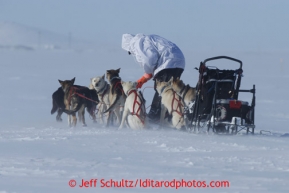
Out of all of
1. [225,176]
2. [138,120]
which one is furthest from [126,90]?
[225,176]

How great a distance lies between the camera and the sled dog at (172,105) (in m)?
8.63

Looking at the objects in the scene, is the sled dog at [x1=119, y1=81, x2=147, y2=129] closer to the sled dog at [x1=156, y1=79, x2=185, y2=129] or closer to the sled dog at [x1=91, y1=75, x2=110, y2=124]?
the sled dog at [x1=156, y1=79, x2=185, y2=129]

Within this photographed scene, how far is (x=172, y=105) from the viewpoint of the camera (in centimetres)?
869

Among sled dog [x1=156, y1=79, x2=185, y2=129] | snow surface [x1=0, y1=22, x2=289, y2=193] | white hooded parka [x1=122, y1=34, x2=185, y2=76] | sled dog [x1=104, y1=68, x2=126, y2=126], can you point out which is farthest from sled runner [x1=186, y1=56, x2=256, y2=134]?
sled dog [x1=104, y1=68, x2=126, y2=126]

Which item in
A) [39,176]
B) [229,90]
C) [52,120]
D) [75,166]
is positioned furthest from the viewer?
[52,120]

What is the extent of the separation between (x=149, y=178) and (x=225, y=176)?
0.58 m

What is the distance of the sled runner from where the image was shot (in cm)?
768

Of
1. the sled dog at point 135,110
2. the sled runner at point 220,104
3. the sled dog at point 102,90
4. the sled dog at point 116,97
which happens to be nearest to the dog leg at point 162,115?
the sled dog at point 135,110

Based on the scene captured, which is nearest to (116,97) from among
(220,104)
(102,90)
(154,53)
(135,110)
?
(102,90)

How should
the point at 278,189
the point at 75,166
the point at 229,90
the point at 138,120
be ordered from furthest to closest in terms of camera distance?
1. the point at 138,120
2. the point at 229,90
3. the point at 75,166
4. the point at 278,189

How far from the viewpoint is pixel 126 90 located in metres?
8.78

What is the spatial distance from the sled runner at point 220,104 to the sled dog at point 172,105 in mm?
503

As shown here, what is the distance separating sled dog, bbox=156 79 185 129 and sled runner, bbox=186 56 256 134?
0.50 meters

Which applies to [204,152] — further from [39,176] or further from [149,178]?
[39,176]
